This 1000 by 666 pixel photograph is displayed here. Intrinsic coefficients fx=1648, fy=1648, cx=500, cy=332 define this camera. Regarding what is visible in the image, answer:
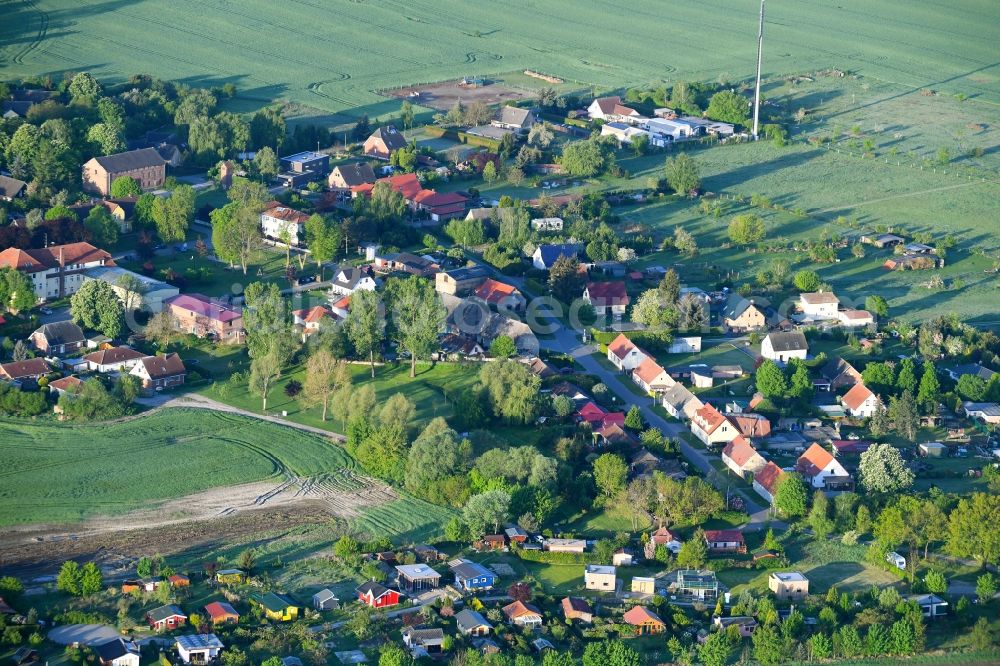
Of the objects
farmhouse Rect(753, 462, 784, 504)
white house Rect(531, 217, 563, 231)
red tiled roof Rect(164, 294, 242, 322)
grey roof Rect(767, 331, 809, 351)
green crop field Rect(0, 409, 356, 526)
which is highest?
white house Rect(531, 217, 563, 231)

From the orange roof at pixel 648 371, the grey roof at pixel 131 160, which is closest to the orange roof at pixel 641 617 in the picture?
the orange roof at pixel 648 371

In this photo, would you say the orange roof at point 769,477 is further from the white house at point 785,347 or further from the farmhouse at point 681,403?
the white house at point 785,347

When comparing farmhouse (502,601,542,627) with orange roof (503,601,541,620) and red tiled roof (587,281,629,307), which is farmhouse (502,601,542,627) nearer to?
orange roof (503,601,541,620)

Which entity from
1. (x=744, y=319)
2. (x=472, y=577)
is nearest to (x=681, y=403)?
(x=744, y=319)

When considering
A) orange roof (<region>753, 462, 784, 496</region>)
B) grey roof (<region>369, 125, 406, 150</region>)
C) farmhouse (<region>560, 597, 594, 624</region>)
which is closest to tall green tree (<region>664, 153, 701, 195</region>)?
grey roof (<region>369, 125, 406, 150</region>)

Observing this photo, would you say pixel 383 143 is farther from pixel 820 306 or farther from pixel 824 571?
pixel 824 571

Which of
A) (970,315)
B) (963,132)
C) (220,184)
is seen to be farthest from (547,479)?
(963,132)

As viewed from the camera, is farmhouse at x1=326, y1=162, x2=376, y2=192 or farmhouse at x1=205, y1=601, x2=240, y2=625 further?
farmhouse at x1=326, y1=162, x2=376, y2=192

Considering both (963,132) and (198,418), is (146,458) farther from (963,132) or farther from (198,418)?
(963,132)
